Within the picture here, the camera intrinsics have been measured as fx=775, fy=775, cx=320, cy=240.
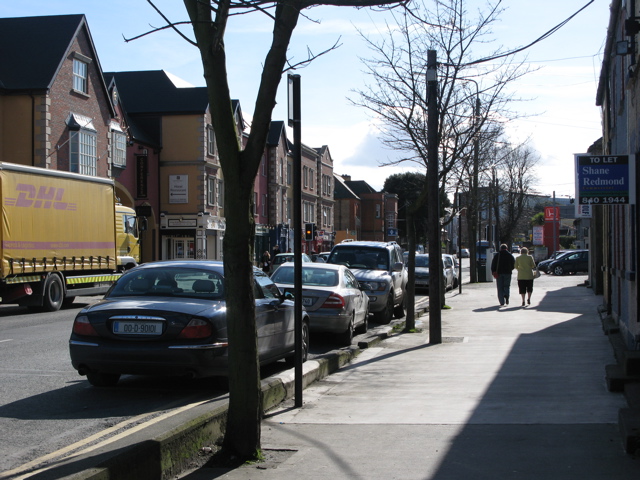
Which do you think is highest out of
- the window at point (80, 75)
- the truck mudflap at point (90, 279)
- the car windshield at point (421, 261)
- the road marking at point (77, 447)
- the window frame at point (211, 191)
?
the window at point (80, 75)

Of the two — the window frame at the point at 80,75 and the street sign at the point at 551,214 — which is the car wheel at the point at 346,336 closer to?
the window frame at the point at 80,75

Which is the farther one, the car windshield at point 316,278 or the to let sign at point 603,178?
the car windshield at point 316,278

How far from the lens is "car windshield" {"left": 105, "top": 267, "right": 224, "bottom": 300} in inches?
339

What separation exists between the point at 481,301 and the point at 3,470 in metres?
21.1

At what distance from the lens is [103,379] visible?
8.57 meters

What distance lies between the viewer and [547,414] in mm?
7367

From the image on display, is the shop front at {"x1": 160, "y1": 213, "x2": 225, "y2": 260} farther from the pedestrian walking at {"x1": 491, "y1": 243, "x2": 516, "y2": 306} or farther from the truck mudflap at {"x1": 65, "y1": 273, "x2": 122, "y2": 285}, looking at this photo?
the pedestrian walking at {"x1": 491, "y1": 243, "x2": 516, "y2": 306}

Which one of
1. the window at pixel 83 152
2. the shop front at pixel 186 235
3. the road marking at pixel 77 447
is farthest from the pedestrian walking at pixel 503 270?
the shop front at pixel 186 235

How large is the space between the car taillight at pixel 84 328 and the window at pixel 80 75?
28270 millimetres

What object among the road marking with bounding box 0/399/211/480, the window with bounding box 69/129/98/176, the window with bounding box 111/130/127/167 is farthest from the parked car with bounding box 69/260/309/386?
the window with bounding box 111/130/127/167

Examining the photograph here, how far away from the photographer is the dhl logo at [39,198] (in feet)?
60.8

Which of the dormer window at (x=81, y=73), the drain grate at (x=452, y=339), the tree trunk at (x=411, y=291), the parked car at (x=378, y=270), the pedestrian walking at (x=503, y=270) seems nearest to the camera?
the drain grate at (x=452, y=339)

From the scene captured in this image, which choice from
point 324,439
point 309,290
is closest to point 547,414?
point 324,439

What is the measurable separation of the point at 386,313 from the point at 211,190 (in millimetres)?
32011
